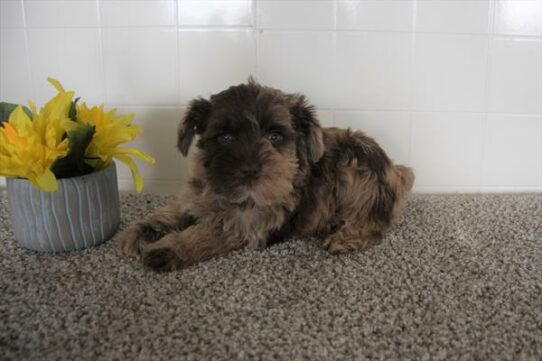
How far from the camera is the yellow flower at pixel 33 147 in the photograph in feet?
4.11

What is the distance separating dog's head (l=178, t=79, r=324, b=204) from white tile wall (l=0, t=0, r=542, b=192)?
449 millimetres

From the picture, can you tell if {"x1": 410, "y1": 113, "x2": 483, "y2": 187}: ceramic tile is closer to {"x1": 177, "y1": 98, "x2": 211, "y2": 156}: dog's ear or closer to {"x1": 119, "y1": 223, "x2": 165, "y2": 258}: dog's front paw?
{"x1": 177, "y1": 98, "x2": 211, "y2": 156}: dog's ear

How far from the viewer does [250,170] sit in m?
1.31

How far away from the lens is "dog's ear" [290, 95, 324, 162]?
1.46 meters

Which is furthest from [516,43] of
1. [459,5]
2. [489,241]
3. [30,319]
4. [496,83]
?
[30,319]

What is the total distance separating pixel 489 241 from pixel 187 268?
0.99m

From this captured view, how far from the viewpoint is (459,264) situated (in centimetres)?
136

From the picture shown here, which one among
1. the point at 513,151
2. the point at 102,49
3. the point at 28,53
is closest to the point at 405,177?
the point at 513,151

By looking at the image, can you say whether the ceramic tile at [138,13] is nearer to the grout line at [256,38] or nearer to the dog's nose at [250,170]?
the grout line at [256,38]

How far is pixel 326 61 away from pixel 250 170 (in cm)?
76

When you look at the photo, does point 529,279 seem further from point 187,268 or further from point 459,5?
point 459,5

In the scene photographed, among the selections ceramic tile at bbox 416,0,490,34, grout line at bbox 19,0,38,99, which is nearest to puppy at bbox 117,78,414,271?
ceramic tile at bbox 416,0,490,34

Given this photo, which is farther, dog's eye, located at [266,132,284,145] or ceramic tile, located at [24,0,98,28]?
ceramic tile, located at [24,0,98,28]

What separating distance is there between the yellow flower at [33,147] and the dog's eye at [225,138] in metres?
0.44
